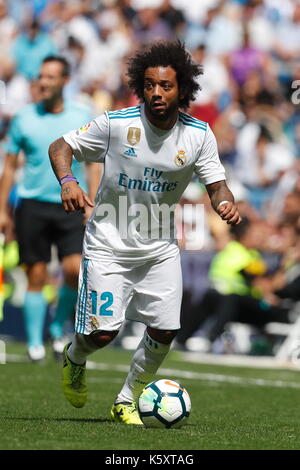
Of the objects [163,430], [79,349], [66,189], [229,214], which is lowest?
[163,430]

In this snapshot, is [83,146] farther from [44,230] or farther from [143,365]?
[44,230]

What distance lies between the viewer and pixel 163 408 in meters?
6.40

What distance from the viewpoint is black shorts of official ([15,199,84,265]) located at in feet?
35.4

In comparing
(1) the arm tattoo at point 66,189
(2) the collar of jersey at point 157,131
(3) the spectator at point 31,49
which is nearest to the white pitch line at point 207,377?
(2) the collar of jersey at point 157,131

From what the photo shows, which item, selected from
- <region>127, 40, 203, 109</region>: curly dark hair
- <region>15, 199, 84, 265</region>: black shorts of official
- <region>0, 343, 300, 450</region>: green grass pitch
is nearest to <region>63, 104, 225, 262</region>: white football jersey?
<region>127, 40, 203, 109</region>: curly dark hair

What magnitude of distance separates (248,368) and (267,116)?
249 inches

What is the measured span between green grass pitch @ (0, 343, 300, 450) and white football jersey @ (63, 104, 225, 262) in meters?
1.12

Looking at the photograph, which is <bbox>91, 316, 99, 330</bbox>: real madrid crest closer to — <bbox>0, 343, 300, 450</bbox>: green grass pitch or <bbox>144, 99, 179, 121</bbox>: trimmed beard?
<bbox>0, 343, 300, 450</bbox>: green grass pitch

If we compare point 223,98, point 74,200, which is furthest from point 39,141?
point 223,98

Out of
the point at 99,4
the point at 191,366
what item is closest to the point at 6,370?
the point at 191,366

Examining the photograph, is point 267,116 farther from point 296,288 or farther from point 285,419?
point 285,419

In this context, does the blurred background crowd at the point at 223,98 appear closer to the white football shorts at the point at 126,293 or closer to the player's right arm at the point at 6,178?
the player's right arm at the point at 6,178

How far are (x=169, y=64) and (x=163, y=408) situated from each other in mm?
2059

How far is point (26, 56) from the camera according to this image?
18719 millimetres
